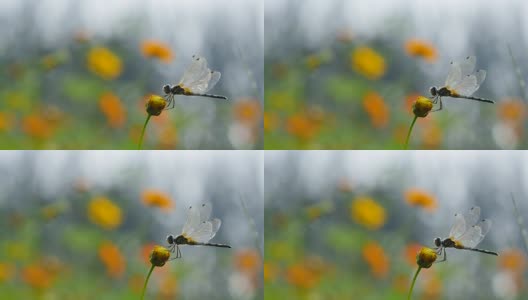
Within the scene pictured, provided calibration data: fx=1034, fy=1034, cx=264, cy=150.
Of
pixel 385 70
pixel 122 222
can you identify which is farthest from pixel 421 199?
pixel 122 222

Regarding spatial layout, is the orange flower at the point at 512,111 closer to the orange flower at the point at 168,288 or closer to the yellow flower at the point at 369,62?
the yellow flower at the point at 369,62

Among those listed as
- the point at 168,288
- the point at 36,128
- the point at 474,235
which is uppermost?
the point at 36,128

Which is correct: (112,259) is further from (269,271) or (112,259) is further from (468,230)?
(468,230)

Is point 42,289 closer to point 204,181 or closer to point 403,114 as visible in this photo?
point 204,181

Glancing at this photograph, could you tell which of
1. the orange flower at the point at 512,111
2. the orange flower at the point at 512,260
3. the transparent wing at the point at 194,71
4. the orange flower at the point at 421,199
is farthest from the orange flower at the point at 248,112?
the orange flower at the point at 512,260

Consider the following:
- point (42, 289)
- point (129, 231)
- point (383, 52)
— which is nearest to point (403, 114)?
point (383, 52)

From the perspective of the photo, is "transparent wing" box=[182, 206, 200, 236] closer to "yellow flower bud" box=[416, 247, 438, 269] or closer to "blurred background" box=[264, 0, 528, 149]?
"blurred background" box=[264, 0, 528, 149]

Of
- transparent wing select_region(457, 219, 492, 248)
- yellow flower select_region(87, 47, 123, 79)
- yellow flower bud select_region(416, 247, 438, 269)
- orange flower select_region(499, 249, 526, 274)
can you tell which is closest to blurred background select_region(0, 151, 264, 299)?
yellow flower select_region(87, 47, 123, 79)
